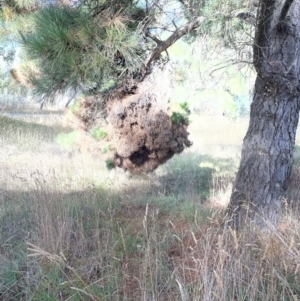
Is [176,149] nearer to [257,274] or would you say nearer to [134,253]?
[134,253]

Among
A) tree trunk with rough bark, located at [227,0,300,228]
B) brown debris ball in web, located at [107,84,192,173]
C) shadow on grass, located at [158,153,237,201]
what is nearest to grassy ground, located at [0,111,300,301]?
shadow on grass, located at [158,153,237,201]

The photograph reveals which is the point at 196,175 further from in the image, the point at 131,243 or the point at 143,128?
the point at 131,243

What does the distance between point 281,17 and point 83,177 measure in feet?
9.62

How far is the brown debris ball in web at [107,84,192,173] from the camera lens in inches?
156

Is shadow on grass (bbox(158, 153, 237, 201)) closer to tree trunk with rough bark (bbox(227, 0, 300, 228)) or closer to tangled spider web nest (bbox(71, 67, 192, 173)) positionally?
tangled spider web nest (bbox(71, 67, 192, 173))

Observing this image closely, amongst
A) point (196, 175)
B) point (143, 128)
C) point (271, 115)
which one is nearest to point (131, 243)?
point (271, 115)

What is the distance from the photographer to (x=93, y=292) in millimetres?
1845

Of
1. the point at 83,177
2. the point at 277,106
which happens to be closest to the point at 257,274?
the point at 277,106

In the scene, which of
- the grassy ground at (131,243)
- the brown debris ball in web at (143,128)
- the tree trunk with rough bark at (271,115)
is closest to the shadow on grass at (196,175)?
the grassy ground at (131,243)

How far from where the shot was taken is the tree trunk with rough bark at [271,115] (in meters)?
2.52

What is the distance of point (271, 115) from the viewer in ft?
8.70

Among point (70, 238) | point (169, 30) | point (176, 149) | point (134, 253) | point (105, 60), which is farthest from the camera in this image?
point (176, 149)

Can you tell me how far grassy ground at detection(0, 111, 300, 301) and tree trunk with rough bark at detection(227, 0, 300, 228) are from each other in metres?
0.23

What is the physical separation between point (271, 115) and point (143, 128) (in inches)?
67.1
